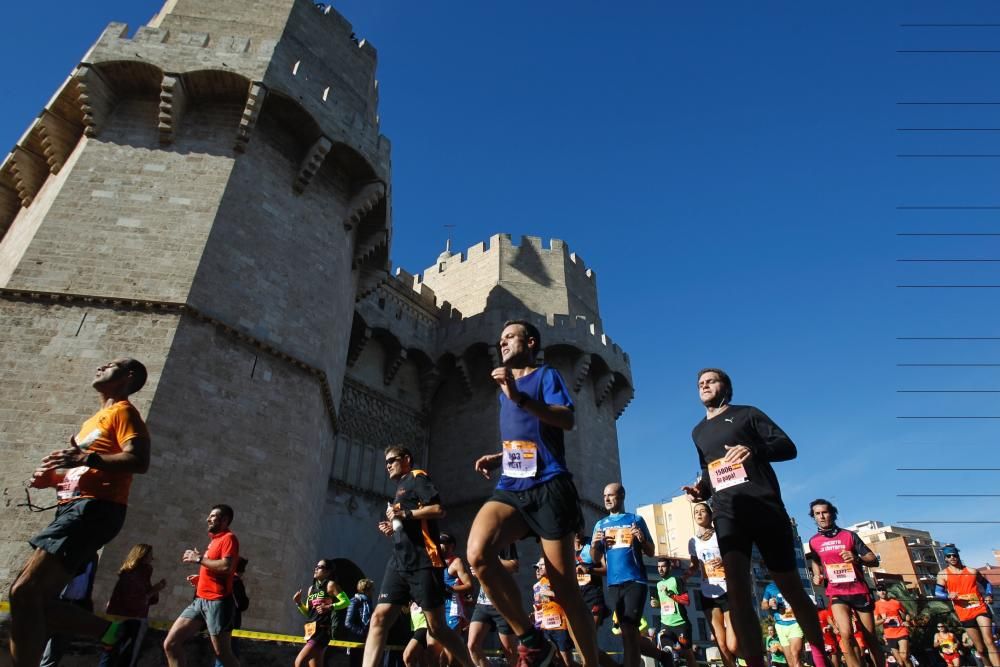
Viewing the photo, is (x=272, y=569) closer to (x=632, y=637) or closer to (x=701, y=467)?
(x=632, y=637)

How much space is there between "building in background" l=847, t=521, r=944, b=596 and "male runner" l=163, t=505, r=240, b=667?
5650cm

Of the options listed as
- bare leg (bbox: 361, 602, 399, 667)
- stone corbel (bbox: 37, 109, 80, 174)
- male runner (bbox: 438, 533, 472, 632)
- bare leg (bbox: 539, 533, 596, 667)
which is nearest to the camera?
bare leg (bbox: 539, 533, 596, 667)

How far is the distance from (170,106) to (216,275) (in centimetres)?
376

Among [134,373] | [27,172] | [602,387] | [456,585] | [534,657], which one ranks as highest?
[27,172]

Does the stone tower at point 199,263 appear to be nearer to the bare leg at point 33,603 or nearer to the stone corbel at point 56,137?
the stone corbel at point 56,137

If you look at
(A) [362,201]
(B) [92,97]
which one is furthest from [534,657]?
(B) [92,97]

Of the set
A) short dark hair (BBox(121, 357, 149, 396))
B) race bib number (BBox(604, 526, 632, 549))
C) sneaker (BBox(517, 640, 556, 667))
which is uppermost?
short dark hair (BBox(121, 357, 149, 396))

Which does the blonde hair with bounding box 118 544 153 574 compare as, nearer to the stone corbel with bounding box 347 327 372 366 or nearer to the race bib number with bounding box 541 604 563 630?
the race bib number with bounding box 541 604 563 630

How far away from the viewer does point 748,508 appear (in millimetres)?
3840

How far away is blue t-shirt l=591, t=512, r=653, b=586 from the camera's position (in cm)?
628

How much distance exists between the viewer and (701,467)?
445 centimetres

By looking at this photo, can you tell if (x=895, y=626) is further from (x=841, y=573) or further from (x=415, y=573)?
(x=415, y=573)

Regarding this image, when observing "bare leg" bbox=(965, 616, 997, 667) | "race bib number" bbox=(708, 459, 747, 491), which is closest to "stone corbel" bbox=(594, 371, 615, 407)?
"bare leg" bbox=(965, 616, 997, 667)

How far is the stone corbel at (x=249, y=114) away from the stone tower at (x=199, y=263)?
3 cm
